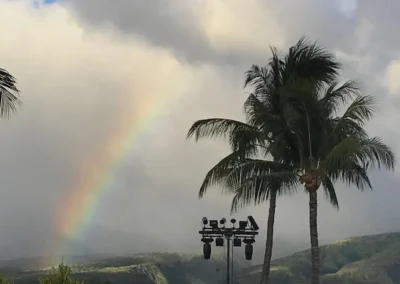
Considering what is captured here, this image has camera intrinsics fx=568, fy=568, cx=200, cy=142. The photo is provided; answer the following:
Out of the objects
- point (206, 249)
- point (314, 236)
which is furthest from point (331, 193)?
point (206, 249)

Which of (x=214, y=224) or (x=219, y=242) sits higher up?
(x=214, y=224)

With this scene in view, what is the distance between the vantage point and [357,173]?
883 inches

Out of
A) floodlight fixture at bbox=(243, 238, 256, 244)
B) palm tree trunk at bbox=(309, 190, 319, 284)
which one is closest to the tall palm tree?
palm tree trunk at bbox=(309, 190, 319, 284)

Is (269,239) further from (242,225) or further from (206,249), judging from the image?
(206,249)

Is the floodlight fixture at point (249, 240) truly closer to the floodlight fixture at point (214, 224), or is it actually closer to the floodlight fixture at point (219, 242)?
the floodlight fixture at point (219, 242)

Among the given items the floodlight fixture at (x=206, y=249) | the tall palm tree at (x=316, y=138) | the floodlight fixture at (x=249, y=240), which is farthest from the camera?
the floodlight fixture at (x=206, y=249)

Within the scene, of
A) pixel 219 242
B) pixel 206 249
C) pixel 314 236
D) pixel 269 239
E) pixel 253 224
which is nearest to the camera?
pixel 314 236

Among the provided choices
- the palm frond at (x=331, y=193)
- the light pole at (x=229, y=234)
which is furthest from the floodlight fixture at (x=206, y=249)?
the palm frond at (x=331, y=193)

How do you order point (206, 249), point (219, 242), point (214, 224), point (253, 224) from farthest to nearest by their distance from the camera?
point (206, 249)
point (219, 242)
point (214, 224)
point (253, 224)

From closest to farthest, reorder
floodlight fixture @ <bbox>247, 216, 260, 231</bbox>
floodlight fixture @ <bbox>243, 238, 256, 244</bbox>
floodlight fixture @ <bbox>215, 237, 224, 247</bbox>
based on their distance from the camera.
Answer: floodlight fixture @ <bbox>247, 216, 260, 231</bbox>, floodlight fixture @ <bbox>243, 238, 256, 244</bbox>, floodlight fixture @ <bbox>215, 237, 224, 247</bbox>

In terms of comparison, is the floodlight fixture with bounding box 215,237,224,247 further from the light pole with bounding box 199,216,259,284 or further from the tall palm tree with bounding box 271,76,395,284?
the tall palm tree with bounding box 271,76,395,284

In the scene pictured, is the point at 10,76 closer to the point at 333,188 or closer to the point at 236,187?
the point at 236,187

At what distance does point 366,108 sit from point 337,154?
2.44 meters

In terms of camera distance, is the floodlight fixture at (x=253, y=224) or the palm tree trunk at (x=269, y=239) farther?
the floodlight fixture at (x=253, y=224)
